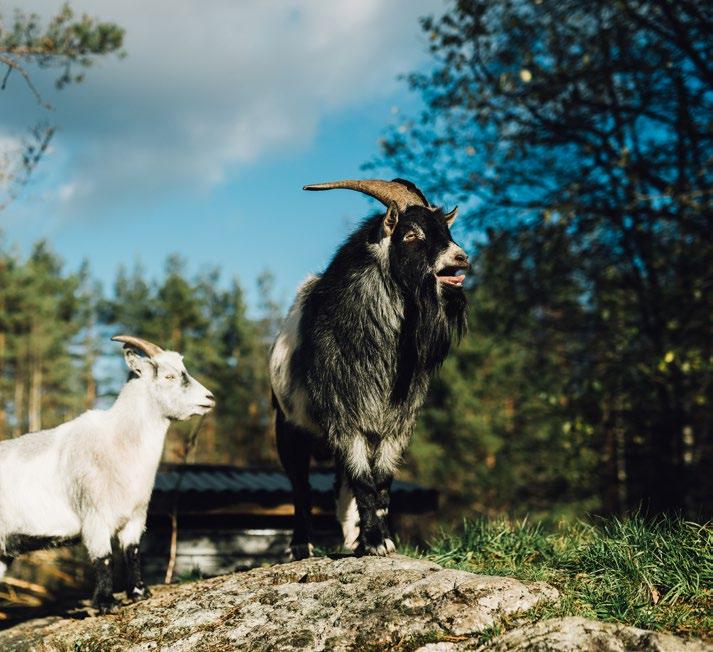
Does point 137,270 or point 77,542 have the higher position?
point 137,270

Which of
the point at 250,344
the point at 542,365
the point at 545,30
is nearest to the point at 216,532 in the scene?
the point at 542,365

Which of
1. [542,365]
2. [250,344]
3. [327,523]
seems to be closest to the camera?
[327,523]

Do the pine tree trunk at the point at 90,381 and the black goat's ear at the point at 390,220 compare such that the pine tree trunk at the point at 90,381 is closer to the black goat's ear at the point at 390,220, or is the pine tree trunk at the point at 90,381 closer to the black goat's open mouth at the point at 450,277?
the black goat's ear at the point at 390,220

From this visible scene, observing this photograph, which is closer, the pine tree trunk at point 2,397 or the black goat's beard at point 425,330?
the black goat's beard at point 425,330

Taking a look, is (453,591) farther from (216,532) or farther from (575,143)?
(575,143)

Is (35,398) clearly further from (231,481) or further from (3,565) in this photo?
(3,565)

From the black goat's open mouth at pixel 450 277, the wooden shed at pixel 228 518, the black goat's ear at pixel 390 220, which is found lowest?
the wooden shed at pixel 228 518

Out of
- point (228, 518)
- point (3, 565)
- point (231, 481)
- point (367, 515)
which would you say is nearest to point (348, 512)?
point (367, 515)

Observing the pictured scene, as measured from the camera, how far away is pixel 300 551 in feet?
18.6

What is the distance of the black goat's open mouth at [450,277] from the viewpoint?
4902 millimetres

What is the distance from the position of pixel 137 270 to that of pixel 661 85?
31732 mm

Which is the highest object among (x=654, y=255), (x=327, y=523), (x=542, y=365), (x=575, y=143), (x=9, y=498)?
(x=575, y=143)

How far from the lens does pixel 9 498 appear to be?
16.7 ft

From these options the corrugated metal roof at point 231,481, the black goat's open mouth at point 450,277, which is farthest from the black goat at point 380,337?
the corrugated metal roof at point 231,481
